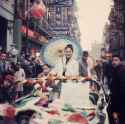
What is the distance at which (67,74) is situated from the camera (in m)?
6.50

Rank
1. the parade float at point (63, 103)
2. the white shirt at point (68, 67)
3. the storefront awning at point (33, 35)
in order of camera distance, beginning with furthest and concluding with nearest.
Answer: the storefront awning at point (33, 35) < the white shirt at point (68, 67) < the parade float at point (63, 103)

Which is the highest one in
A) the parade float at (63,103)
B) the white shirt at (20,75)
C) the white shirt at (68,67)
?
the white shirt at (68,67)

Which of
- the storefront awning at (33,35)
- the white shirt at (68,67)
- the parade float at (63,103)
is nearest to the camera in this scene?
the parade float at (63,103)

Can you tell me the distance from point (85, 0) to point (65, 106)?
1.57 m

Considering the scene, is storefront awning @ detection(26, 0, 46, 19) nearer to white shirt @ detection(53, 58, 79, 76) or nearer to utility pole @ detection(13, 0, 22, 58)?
utility pole @ detection(13, 0, 22, 58)

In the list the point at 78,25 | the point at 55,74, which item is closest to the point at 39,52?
the point at 55,74

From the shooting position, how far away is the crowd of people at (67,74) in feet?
21.1

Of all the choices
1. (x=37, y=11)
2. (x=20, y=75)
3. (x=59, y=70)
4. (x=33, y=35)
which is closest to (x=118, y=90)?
(x=59, y=70)

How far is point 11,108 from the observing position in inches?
253

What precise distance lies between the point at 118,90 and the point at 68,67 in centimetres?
76

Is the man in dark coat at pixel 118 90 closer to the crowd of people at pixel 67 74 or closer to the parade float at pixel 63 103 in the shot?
the crowd of people at pixel 67 74

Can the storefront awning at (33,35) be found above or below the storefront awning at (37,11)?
below

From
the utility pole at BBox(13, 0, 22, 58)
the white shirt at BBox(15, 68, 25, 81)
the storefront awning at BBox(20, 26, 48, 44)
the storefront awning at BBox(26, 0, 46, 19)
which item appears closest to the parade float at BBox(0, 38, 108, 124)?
the white shirt at BBox(15, 68, 25, 81)

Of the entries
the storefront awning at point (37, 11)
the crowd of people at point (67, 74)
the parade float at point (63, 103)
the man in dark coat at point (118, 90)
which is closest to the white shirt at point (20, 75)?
the crowd of people at point (67, 74)
